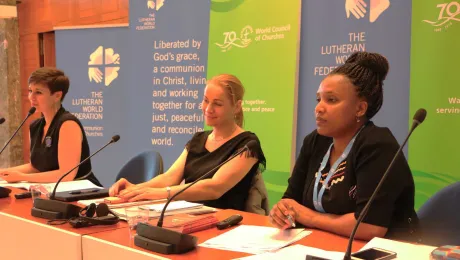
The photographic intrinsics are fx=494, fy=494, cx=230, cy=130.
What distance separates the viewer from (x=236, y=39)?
12.9ft

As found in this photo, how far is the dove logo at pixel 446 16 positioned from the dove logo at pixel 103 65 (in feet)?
10.1

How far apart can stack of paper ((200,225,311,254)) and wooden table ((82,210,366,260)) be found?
0.03 m

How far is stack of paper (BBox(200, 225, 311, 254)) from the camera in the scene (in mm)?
1538

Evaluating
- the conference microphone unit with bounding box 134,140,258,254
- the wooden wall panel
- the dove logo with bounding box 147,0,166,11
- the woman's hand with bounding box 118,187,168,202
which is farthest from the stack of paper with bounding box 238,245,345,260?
the wooden wall panel

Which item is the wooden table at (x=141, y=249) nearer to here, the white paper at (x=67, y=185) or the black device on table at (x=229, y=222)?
the black device on table at (x=229, y=222)

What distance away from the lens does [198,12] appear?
4301 mm

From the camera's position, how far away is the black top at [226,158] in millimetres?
2479

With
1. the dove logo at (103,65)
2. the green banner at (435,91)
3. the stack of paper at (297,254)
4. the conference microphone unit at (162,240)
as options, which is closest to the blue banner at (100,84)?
the dove logo at (103,65)

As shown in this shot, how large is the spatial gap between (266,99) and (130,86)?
1.66 meters

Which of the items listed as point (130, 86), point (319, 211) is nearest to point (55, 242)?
point (319, 211)

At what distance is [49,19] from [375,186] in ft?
17.9

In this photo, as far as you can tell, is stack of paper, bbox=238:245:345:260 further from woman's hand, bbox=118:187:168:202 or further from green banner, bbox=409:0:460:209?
green banner, bbox=409:0:460:209

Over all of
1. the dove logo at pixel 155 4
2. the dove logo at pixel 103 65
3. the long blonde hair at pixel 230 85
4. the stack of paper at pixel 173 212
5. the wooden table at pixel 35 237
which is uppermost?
the dove logo at pixel 155 4

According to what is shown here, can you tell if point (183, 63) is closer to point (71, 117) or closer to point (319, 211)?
point (71, 117)
